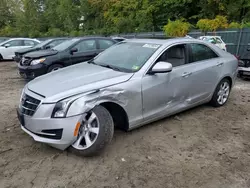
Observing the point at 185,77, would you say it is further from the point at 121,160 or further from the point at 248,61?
the point at 248,61

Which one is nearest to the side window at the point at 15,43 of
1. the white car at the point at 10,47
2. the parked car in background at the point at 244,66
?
the white car at the point at 10,47

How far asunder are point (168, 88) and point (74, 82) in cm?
149

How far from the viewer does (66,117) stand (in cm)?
272

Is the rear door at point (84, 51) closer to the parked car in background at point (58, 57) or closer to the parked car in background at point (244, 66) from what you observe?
the parked car in background at point (58, 57)

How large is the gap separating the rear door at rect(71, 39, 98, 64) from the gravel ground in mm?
3697

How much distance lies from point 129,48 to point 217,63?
183cm

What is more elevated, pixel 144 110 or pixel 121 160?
pixel 144 110

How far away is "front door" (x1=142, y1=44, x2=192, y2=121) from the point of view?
11.4 ft

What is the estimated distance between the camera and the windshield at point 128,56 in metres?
3.58

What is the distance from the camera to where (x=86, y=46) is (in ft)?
25.9

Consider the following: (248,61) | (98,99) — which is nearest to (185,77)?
(98,99)

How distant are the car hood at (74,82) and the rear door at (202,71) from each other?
4.68 feet

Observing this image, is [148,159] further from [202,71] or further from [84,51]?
[84,51]

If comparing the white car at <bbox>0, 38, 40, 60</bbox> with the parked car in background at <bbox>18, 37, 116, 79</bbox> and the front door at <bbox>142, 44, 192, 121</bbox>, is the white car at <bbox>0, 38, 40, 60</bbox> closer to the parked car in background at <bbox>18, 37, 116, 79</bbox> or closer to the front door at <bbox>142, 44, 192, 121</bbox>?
the parked car in background at <bbox>18, 37, 116, 79</bbox>
